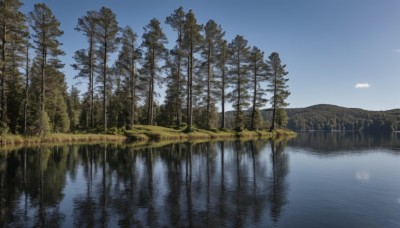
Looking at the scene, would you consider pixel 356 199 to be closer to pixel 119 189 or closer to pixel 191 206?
pixel 191 206

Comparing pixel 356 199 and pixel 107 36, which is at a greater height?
pixel 107 36

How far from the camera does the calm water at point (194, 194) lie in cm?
1026

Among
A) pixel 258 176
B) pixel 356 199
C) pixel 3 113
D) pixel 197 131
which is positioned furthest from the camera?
pixel 197 131

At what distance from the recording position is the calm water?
33.7ft

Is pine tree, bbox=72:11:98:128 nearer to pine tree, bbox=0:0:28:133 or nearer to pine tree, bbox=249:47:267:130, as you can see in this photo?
pine tree, bbox=0:0:28:133

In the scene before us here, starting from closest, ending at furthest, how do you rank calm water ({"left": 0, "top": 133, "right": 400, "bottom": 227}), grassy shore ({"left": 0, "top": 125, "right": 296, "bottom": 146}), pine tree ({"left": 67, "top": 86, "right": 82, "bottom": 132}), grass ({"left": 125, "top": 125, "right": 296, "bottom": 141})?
calm water ({"left": 0, "top": 133, "right": 400, "bottom": 227})
grassy shore ({"left": 0, "top": 125, "right": 296, "bottom": 146})
grass ({"left": 125, "top": 125, "right": 296, "bottom": 141})
pine tree ({"left": 67, "top": 86, "right": 82, "bottom": 132})

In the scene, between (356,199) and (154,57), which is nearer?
(356,199)

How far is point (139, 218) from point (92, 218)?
4.99 ft

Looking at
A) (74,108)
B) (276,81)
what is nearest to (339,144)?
(276,81)

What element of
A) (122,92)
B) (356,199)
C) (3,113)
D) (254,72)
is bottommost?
(356,199)

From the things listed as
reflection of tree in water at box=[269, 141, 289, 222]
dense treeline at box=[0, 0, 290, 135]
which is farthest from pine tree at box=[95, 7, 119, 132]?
reflection of tree in water at box=[269, 141, 289, 222]

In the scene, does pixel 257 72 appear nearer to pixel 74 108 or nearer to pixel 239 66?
pixel 239 66

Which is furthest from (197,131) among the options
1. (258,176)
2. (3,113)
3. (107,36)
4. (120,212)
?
(120,212)

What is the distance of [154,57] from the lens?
56062 millimetres
